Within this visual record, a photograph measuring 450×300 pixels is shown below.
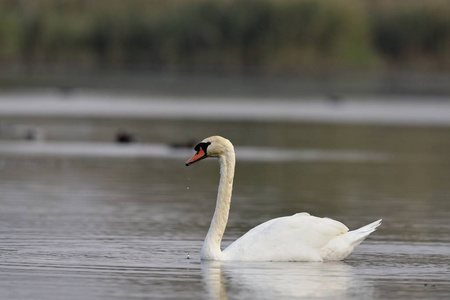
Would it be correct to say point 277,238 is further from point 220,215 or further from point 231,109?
point 231,109

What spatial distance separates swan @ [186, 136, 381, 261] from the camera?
39.6 feet

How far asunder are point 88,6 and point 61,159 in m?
68.0

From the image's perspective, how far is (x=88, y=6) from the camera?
92.0 meters

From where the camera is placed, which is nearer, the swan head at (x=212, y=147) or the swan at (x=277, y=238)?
the swan at (x=277, y=238)

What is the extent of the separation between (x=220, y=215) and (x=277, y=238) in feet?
2.07

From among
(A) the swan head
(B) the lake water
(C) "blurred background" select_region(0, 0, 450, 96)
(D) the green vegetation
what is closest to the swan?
(A) the swan head

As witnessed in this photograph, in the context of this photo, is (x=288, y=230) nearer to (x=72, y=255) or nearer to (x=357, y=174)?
(x=72, y=255)

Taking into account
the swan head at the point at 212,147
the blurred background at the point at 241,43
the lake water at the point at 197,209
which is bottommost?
the blurred background at the point at 241,43

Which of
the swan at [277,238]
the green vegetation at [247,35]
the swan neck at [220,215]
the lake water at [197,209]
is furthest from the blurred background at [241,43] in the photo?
the swan at [277,238]

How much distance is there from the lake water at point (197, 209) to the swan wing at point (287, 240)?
0.15 metres

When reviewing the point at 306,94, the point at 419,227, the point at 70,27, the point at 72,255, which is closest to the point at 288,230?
the point at 72,255

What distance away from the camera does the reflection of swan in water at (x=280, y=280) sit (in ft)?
33.8

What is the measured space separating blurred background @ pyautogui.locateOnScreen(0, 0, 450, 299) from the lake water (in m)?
0.04

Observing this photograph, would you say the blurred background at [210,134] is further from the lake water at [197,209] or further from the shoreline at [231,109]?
the shoreline at [231,109]
